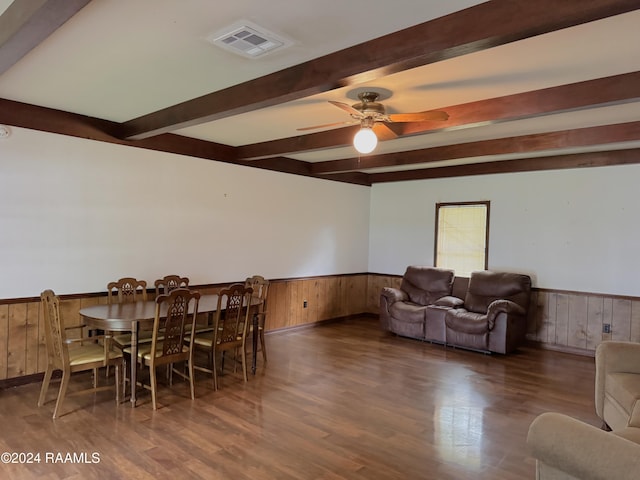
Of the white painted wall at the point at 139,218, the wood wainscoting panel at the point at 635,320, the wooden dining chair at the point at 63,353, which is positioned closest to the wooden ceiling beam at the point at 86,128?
the white painted wall at the point at 139,218

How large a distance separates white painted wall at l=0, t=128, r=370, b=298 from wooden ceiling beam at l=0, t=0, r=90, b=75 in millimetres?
1923

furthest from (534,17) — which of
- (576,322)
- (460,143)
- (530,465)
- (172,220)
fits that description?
(576,322)

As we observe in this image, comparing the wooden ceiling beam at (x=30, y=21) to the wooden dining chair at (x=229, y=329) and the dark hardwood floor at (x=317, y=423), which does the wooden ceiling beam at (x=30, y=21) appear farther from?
the dark hardwood floor at (x=317, y=423)

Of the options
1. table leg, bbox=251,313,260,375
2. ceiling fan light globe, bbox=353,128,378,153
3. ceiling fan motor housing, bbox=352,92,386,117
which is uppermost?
ceiling fan motor housing, bbox=352,92,386,117

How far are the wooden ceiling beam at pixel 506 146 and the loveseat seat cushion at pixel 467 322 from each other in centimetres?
203

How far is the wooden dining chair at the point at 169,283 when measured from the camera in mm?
4805

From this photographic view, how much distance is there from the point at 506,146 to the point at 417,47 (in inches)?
124

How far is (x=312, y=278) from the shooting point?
22.8 feet

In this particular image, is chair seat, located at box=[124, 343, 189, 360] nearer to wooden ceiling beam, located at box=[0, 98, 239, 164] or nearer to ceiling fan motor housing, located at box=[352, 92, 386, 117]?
wooden ceiling beam, located at box=[0, 98, 239, 164]

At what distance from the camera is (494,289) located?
19.3ft

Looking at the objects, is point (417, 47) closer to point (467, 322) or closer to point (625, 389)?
point (625, 389)

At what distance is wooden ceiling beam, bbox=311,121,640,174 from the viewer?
14.1 ft

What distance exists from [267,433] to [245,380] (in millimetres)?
1139

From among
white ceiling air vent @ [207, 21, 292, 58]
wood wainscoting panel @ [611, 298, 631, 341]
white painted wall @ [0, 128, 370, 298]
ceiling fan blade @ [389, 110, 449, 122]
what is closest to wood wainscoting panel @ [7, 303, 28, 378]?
white painted wall @ [0, 128, 370, 298]
